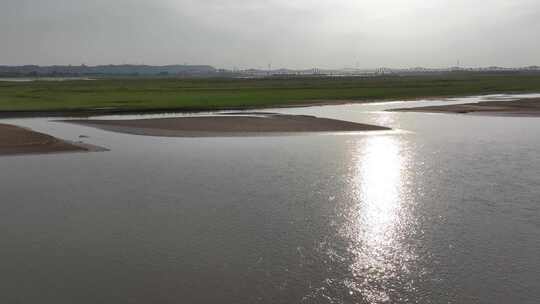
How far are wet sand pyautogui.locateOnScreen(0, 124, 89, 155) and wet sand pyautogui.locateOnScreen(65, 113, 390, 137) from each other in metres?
5.61

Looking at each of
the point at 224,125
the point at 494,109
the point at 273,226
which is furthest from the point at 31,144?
the point at 494,109

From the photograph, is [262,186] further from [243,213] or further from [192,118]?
[192,118]

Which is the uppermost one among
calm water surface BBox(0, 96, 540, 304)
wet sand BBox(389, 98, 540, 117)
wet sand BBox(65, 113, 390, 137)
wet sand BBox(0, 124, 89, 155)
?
wet sand BBox(389, 98, 540, 117)

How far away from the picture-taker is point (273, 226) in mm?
13914

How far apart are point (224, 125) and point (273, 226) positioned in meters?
21.8

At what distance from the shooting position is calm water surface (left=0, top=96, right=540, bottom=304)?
10250 mm

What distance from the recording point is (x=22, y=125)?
3547 centimetres

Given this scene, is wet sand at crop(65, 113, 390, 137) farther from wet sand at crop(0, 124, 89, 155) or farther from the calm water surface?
the calm water surface

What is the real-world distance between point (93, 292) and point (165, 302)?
1.52m

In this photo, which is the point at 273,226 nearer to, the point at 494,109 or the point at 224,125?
the point at 224,125

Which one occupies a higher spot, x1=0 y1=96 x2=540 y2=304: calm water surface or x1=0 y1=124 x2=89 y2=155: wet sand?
x1=0 y1=124 x2=89 y2=155: wet sand

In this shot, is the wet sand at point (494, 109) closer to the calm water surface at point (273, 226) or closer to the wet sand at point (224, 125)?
the wet sand at point (224, 125)

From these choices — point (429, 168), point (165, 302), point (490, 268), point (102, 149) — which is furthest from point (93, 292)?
point (102, 149)

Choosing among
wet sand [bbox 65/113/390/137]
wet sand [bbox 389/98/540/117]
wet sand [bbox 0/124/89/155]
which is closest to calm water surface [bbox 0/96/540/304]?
wet sand [bbox 0/124/89/155]
